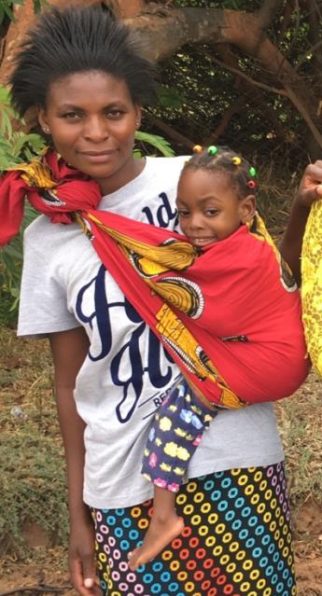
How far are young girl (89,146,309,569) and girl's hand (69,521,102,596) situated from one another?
0.20 m

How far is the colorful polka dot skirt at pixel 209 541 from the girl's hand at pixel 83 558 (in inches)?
1.8

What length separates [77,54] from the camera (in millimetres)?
1536

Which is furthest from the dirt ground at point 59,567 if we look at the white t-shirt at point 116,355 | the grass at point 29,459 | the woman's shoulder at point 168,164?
the woman's shoulder at point 168,164

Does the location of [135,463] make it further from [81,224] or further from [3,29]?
[3,29]

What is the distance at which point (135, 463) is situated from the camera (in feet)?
5.28

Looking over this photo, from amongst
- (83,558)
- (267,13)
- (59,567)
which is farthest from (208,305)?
(267,13)

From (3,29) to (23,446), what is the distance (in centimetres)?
178

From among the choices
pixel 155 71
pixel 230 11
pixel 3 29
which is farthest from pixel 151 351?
pixel 230 11

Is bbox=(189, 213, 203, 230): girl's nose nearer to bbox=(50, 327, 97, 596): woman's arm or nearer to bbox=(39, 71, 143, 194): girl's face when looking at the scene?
bbox=(39, 71, 143, 194): girl's face

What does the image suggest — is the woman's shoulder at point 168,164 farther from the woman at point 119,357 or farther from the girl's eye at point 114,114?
the girl's eye at point 114,114

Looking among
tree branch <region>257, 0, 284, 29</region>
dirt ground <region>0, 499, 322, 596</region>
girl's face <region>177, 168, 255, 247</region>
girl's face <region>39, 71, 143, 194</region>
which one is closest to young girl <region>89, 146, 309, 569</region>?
girl's face <region>177, 168, 255, 247</region>

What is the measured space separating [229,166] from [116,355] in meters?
0.36

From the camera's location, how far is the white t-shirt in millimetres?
1568

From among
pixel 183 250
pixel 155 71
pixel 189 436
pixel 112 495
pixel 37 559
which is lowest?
pixel 37 559
